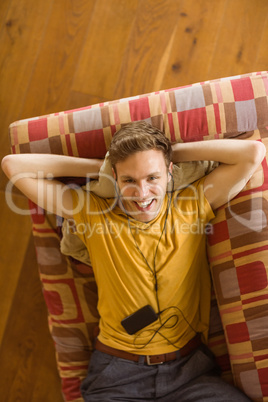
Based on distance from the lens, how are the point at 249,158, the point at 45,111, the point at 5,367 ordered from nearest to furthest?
1. the point at 249,158
2. the point at 5,367
3. the point at 45,111

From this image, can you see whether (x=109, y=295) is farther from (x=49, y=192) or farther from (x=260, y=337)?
(x=260, y=337)

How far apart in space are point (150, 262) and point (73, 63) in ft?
3.85

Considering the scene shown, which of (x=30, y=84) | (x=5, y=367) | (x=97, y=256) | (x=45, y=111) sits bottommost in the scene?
(x=5, y=367)

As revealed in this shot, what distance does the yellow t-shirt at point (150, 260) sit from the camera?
1.44 meters

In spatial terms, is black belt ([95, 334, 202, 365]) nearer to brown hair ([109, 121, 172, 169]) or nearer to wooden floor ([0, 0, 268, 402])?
wooden floor ([0, 0, 268, 402])

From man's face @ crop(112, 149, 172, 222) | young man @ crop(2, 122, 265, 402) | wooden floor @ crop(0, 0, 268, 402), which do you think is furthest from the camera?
wooden floor @ crop(0, 0, 268, 402)

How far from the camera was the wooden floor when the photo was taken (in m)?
1.91

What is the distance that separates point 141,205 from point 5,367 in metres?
1.15

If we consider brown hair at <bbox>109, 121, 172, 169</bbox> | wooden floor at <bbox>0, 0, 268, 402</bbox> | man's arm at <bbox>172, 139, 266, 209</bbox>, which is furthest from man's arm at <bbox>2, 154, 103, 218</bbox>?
wooden floor at <bbox>0, 0, 268, 402</bbox>

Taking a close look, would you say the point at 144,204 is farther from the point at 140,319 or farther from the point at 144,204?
the point at 140,319

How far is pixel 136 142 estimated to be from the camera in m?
1.31

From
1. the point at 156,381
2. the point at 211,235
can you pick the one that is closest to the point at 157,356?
the point at 156,381

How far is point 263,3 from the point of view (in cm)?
197

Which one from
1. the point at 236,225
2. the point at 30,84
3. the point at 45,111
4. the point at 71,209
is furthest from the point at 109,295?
the point at 30,84
